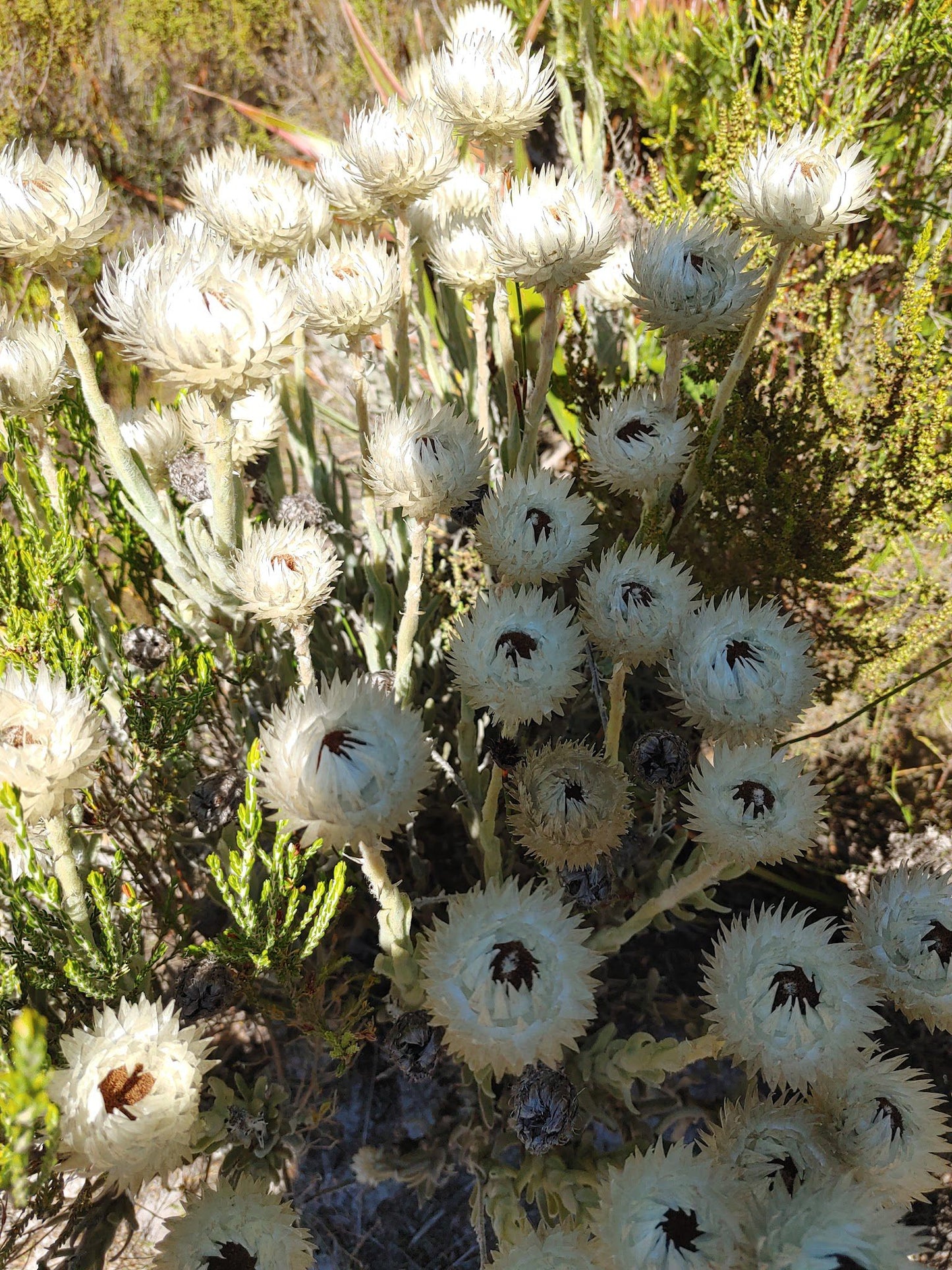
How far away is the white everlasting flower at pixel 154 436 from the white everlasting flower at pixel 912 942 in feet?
5.58

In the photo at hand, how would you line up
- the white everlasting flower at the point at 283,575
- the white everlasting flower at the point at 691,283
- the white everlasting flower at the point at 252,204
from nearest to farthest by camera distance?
1. the white everlasting flower at the point at 283,575
2. the white everlasting flower at the point at 691,283
3. the white everlasting flower at the point at 252,204

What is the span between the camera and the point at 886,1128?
4.08 feet

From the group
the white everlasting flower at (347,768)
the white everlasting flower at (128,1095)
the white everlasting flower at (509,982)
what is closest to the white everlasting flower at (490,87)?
the white everlasting flower at (347,768)

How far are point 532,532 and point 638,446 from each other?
0.32 metres

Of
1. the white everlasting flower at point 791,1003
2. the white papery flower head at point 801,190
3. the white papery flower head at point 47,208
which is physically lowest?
the white everlasting flower at point 791,1003

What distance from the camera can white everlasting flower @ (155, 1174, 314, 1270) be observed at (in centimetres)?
118

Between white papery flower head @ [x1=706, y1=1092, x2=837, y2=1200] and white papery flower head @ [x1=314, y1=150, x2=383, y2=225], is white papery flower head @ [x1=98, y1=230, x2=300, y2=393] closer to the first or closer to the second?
white papery flower head @ [x1=314, y1=150, x2=383, y2=225]

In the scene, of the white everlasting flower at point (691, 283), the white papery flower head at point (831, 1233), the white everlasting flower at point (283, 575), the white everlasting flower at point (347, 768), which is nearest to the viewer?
the white papery flower head at point (831, 1233)

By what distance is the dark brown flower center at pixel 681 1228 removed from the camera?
3.47 ft

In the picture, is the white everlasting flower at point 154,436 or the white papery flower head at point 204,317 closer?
the white papery flower head at point 204,317

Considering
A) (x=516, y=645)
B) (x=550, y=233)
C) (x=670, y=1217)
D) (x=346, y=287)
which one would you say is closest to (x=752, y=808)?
(x=516, y=645)

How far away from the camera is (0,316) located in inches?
70.7

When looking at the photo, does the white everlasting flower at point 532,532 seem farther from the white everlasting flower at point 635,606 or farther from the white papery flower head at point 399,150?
Result: the white papery flower head at point 399,150

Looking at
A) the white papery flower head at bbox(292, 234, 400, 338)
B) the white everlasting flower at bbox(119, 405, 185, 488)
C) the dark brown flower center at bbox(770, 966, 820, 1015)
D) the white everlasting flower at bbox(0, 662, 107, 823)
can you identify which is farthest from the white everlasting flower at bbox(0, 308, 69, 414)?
the dark brown flower center at bbox(770, 966, 820, 1015)
